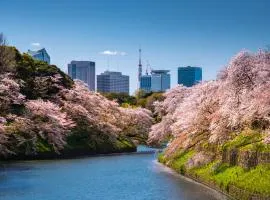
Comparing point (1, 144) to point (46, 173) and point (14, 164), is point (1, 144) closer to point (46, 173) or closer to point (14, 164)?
point (14, 164)

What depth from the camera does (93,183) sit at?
37062 millimetres

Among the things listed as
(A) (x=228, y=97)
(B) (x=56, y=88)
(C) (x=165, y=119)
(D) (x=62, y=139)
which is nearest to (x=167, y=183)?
(A) (x=228, y=97)

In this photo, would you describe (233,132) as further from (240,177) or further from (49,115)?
(49,115)

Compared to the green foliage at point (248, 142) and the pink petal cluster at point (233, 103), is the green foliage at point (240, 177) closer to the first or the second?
the green foliage at point (248, 142)

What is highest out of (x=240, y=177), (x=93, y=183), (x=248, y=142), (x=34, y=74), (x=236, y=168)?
(x=34, y=74)

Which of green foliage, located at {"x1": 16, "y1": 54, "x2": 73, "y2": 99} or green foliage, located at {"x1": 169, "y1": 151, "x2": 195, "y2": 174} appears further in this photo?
green foliage, located at {"x1": 16, "y1": 54, "x2": 73, "y2": 99}

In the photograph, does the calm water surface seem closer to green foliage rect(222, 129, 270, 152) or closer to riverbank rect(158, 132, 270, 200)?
riverbank rect(158, 132, 270, 200)

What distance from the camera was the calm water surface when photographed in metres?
31.4

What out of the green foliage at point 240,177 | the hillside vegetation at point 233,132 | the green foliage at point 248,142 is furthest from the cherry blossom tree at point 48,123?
the green foliage at point 248,142

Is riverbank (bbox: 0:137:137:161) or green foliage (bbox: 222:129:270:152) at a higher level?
green foliage (bbox: 222:129:270:152)

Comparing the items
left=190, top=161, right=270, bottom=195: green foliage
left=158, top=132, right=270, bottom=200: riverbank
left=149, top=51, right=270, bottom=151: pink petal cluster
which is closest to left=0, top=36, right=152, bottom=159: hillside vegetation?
left=149, top=51, right=270, bottom=151: pink petal cluster

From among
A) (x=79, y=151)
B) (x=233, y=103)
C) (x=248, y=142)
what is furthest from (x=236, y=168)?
(x=79, y=151)

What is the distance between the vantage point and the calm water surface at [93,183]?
31369 mm

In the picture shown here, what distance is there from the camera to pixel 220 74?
1715 inches
